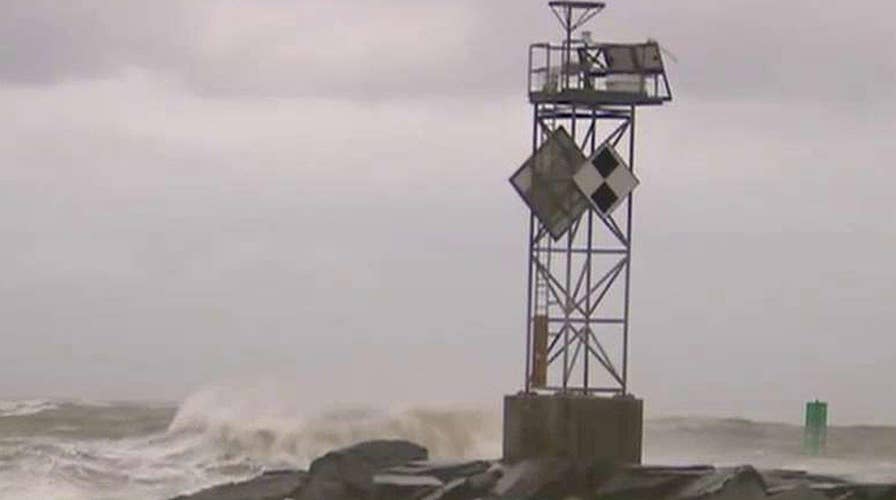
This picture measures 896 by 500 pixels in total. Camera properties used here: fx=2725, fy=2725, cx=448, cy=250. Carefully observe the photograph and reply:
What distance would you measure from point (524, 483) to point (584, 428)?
98cm

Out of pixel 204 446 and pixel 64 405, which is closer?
pixel 204 446

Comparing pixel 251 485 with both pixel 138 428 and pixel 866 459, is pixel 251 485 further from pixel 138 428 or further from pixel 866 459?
pixel 138 428

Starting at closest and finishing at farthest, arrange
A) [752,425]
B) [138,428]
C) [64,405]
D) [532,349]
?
[532,349]
[138,428]
[752,425]
[64,405]

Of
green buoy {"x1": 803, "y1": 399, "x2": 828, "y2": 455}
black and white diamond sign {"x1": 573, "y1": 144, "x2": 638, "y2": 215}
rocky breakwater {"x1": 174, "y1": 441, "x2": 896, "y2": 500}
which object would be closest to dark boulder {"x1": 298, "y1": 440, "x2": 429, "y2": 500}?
rocky breakwater {"x1": 174, "y1": 441, "x2": 896, "y2": 500}

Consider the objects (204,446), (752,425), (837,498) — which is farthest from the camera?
(752,425)

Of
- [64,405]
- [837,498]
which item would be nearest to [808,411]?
[837,498]

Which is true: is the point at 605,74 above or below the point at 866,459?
above

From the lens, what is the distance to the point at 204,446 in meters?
44.3

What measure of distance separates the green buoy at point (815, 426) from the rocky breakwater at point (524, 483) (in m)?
12.9

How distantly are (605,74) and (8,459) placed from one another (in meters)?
14.6

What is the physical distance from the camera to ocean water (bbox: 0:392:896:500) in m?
37.2

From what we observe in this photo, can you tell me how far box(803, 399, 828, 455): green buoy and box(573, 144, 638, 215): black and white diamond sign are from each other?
14213mm

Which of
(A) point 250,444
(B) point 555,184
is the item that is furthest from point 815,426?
(B) point 555,184

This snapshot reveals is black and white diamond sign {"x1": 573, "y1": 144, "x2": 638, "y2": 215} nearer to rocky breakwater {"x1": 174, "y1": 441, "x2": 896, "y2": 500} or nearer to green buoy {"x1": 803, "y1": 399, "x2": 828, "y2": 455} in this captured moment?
rocky breakwater {"x1": 174, "y1": 441, "x2": 896, "y2": 500}
